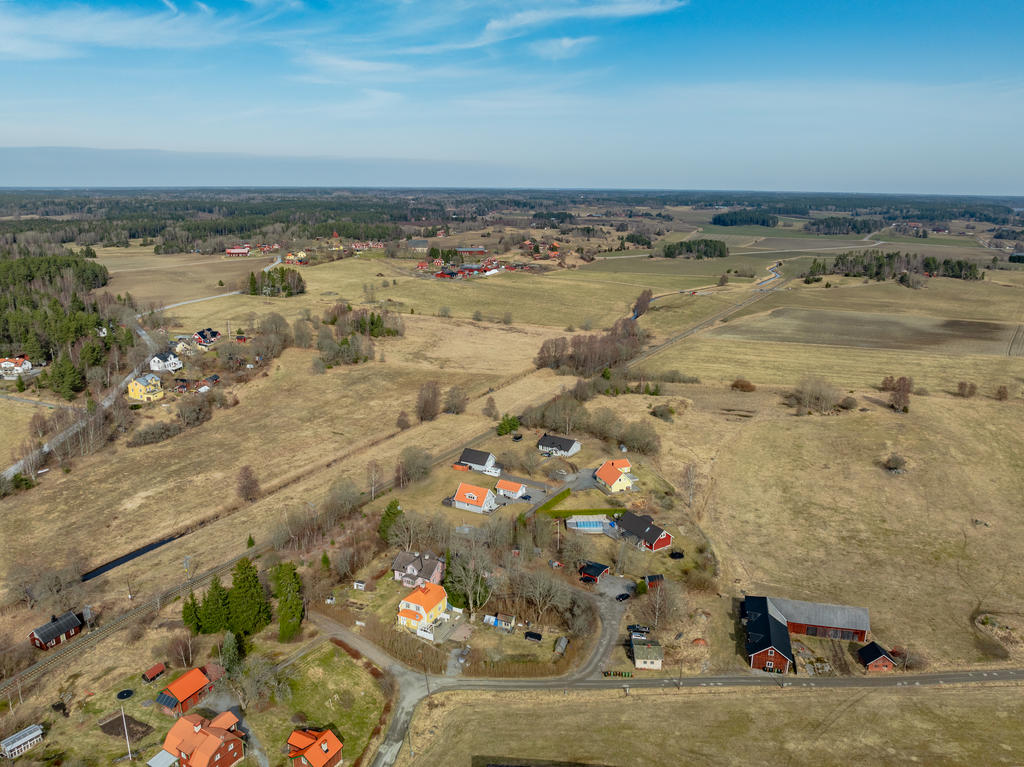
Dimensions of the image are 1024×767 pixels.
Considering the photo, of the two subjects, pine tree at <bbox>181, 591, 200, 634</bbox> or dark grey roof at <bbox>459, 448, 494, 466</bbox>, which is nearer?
pine tree at <bbox>181, 591, 200, 634</bbox>

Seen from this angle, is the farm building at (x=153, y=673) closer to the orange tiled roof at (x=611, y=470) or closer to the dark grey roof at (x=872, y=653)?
the orange tiled roof at (x=611, y=470)

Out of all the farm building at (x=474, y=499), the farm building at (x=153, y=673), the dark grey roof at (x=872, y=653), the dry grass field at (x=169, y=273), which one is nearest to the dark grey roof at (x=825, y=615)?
the dark grey roof at (x=872, y=653)

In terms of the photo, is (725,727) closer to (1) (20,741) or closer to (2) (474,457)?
(2) (474,457)

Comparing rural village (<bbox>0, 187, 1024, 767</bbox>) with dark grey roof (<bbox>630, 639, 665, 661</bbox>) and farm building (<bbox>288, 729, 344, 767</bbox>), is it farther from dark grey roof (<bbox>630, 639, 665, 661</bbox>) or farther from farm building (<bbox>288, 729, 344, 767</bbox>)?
dark grey roof (<bbox>630, 639, 665, 661</bbox>)

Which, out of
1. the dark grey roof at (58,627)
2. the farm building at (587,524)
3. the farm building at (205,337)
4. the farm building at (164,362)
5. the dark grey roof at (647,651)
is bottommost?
the dark grey roof at (58,627)

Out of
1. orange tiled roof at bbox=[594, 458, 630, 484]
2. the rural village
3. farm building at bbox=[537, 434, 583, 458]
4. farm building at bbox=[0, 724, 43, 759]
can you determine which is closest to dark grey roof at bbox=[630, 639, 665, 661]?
the rural village

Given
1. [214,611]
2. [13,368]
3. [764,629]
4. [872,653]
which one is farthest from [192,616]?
[13,368]
